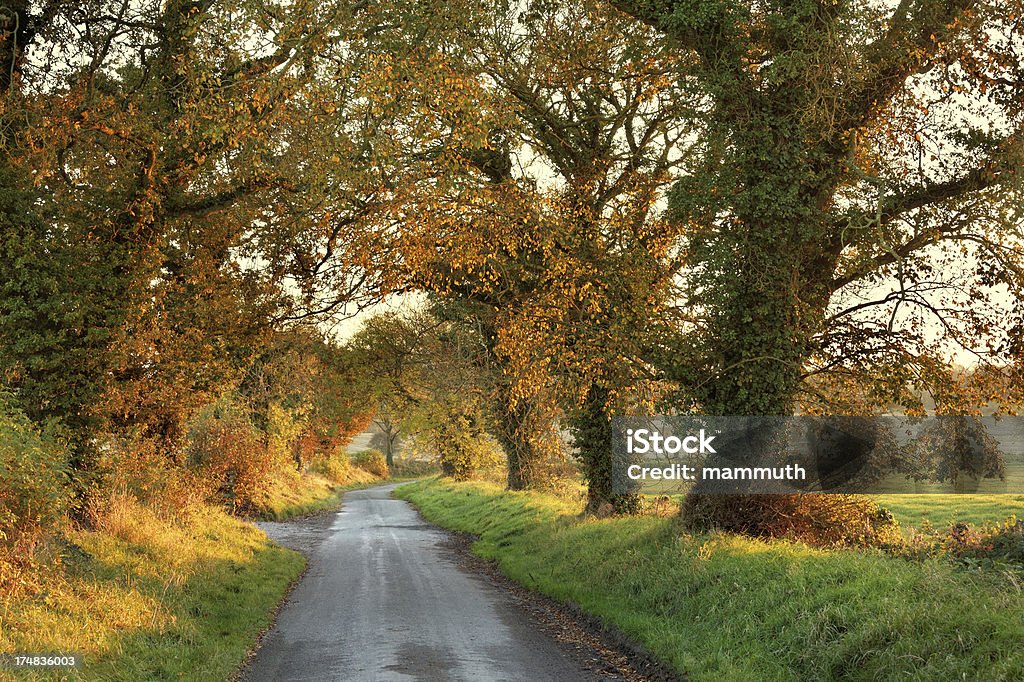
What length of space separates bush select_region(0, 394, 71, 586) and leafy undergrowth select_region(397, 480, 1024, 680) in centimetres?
845

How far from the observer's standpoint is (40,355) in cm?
A: 1709

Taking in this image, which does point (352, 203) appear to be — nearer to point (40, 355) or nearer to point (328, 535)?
point (40, 355)

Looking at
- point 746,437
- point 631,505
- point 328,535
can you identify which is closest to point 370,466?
point 328,535

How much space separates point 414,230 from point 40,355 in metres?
7.73

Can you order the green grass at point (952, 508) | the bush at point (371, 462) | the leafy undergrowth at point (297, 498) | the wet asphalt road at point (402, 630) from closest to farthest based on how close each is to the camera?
the wet asphalt road at point (402, 630), the green grass at point (952, 508), the leafy undergrowth at point (297, 498), the bush at point (371, 462)

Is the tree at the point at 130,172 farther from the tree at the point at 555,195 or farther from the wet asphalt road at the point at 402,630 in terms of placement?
the wet asphalt road at the point at 402,630

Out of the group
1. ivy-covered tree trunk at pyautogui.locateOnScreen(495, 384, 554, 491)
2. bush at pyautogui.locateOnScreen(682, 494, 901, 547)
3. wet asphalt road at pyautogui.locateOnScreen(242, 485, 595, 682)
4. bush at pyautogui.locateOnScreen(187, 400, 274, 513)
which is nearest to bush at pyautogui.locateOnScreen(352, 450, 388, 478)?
ivy-covered tree trunk at pyautogui.locateOnScreen(495, 384, 554, 491)

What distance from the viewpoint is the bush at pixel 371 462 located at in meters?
89.6

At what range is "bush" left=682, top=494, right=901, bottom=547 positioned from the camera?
15.8 meters

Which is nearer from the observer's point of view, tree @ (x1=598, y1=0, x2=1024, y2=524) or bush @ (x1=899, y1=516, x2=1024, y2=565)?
bush @ (x1=899, y1=516, x2=1024, y2=565)

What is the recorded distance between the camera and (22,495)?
37.4 ft

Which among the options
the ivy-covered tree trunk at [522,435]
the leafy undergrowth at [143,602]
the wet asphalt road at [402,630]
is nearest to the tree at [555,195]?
the ivy-covered tree trunk at [522,435]

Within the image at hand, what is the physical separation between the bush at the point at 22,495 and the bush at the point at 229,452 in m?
14.3

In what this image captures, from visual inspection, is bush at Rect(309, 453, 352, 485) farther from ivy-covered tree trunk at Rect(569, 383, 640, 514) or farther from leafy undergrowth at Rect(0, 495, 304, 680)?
leafy undergrowth at Rect(0, 495, 304, 680)
